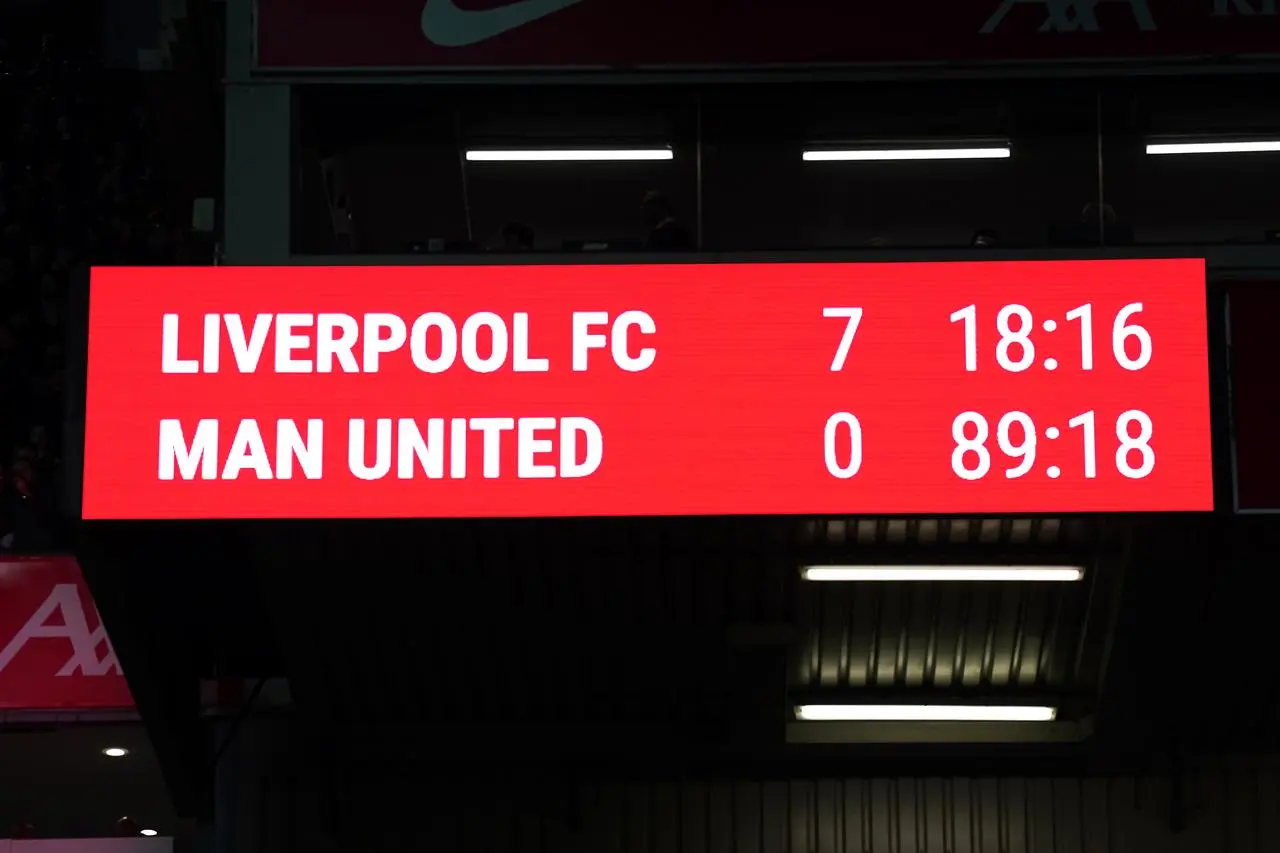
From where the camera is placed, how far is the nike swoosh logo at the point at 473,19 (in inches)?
504

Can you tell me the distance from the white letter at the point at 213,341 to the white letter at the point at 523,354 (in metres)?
1.68

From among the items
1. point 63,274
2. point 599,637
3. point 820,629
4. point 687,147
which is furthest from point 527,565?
point 63,274

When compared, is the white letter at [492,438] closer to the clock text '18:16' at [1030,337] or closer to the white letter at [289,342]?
the white letter at [289,342]

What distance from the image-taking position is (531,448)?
36.7 ft

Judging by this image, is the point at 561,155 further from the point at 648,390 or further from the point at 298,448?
the point at 298,448

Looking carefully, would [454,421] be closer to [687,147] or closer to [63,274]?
[687,147]

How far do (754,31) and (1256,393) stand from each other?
3.91 m

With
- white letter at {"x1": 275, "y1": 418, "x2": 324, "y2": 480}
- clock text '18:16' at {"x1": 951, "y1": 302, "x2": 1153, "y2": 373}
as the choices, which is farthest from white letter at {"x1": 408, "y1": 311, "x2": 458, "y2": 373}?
clock text '18:16' at {"x1": 951, "y1": 302, "x2": 1153, "y2": 373}

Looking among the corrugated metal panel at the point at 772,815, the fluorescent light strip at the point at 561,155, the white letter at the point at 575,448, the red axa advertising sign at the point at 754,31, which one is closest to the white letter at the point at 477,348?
the white letter at the point at 575,448

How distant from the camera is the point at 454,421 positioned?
11211 millimetres

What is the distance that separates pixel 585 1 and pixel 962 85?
98.8 inches

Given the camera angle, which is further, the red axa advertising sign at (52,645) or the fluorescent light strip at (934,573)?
the red axa advertising sign at (52,645)

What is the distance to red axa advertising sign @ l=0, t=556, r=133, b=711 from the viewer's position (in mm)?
13305

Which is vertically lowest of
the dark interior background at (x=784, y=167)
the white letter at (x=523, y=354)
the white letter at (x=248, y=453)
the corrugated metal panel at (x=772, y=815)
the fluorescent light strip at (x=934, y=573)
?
the corrugated metal panel at (x=772, y=815)
